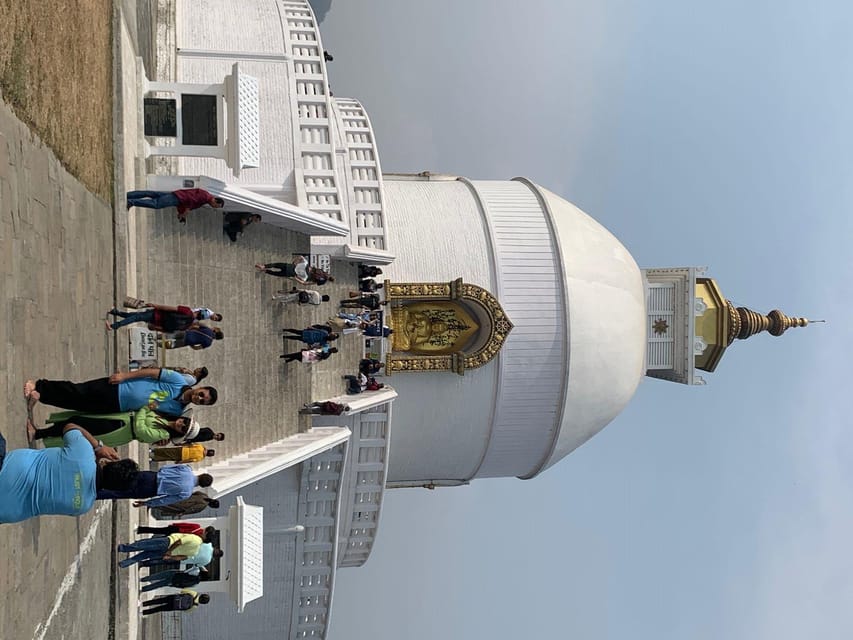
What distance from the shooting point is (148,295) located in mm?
11453

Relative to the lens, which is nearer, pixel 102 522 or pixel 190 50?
pixel 102 522

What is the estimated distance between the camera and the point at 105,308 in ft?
31.8

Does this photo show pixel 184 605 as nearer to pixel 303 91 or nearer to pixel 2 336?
pixel 2 336

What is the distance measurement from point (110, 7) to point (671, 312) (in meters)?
15.0

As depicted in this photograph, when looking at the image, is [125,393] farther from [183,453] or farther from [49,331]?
[183,453]

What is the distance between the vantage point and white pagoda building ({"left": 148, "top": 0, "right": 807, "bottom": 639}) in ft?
54.8

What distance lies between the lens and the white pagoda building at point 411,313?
1670 centimetres

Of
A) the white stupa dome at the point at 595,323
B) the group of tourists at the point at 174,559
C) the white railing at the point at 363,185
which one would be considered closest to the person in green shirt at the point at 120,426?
the group of tourists at the point at 174,559

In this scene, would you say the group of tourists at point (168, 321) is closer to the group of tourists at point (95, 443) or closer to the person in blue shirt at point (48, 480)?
the group of tourists at point (95, 443)

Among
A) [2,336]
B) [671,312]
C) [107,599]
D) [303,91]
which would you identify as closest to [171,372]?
[2,336]

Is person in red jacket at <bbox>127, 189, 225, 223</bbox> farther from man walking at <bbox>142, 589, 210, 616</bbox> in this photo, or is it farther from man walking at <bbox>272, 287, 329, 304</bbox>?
man walking at <bbox>142, 589, 210, 616</bbox>

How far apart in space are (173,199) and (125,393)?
4088mm

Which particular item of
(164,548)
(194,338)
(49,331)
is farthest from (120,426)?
(164,548)

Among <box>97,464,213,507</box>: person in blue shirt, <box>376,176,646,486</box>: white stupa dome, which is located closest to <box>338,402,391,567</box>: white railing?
<box>376,176,646,486</box>: white stupa dome
